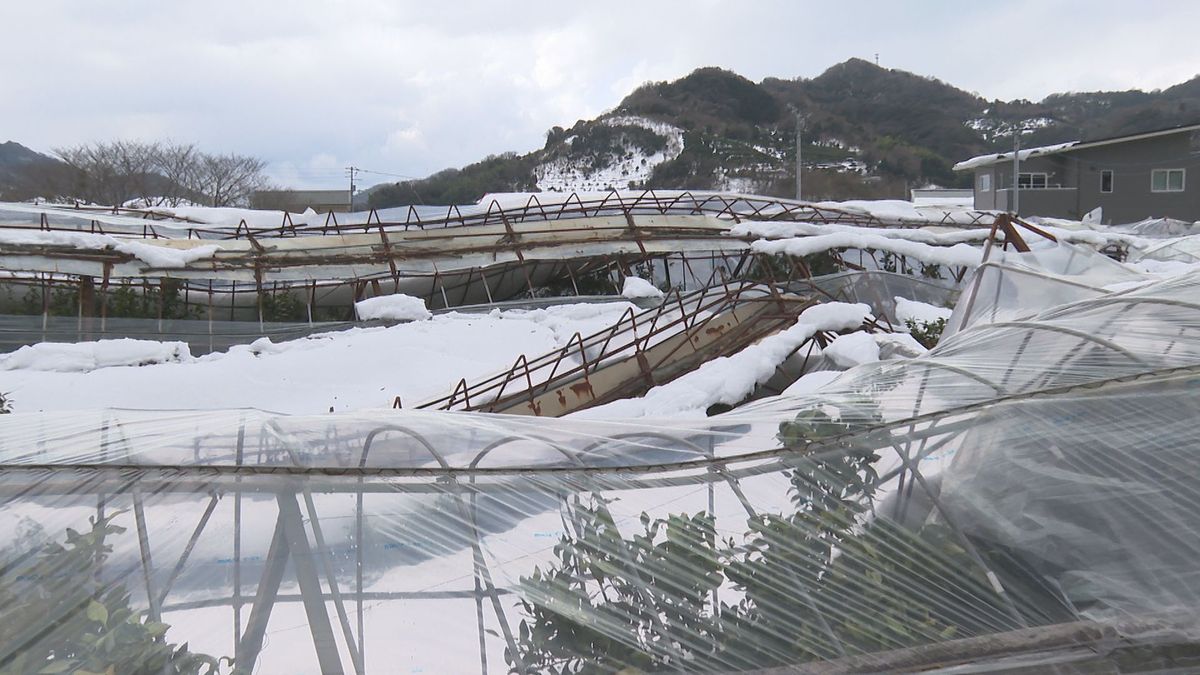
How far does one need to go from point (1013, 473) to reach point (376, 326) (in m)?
12.0

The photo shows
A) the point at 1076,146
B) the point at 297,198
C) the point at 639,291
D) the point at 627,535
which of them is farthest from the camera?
the point at 297,198

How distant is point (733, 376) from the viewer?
31.4ft

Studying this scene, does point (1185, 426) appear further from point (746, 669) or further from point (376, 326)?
point (376, 326)

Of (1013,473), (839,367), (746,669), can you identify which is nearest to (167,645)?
(746,669)

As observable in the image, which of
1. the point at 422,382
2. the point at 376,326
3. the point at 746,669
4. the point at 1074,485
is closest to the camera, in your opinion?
the point at 746,669

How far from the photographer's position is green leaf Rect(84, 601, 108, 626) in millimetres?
2709

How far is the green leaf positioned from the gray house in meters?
32.3

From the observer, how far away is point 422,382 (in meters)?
12.1

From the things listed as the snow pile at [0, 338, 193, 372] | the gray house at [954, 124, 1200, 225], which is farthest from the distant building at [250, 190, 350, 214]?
the snow pile at [0, 338, 193, 372]

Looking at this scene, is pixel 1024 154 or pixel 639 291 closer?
pixel 639 291

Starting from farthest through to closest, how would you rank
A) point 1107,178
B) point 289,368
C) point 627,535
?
1. point 1107,178
2. point 289,368
3. point 627,535

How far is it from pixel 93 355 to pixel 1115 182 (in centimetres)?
3318

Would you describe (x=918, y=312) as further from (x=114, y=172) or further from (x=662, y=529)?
(x=114, y=172)

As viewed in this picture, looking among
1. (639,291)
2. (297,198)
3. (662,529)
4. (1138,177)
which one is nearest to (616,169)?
(297,198)
